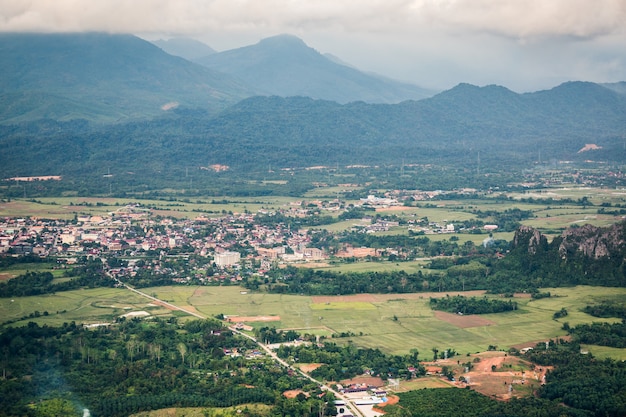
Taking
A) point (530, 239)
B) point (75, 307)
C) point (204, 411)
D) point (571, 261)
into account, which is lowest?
point (204, 411)

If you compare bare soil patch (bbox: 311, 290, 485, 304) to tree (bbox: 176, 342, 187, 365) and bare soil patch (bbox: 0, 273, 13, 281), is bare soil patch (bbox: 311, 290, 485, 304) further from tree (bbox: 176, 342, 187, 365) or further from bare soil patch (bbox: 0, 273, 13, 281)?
bare soil patch (bbox: 0, 273, 13, 281)

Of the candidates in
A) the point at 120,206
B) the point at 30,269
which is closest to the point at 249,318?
the point at 30,269

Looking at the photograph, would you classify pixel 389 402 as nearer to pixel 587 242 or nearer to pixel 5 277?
pixel 587 242

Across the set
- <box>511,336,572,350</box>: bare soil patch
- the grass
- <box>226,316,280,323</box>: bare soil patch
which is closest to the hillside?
<box>511,336,572,350</box>: bare soil patch

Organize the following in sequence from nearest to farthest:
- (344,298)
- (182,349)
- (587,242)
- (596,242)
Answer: (182,349) → (344,298) → (596,242) → (587,242)

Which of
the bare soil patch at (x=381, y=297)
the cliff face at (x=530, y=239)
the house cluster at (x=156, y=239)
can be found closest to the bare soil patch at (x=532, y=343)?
the bare soil patch at (x=381, y=297)

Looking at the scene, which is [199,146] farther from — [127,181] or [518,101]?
[518,101]
